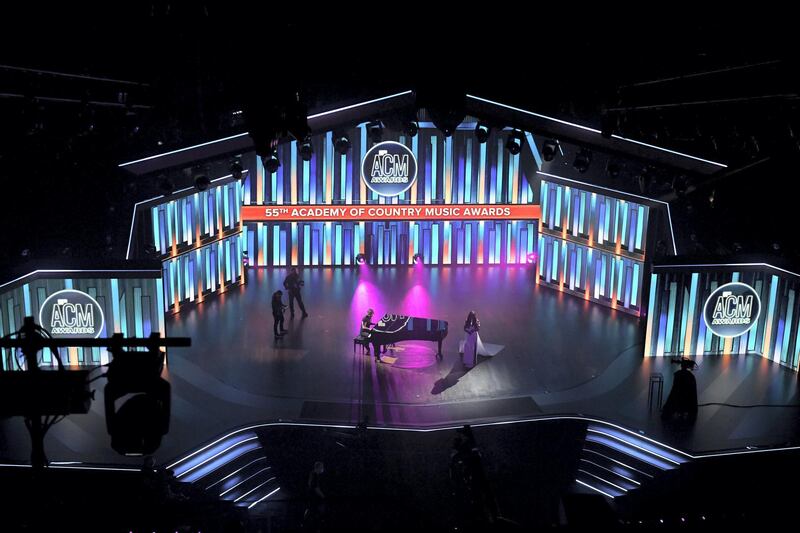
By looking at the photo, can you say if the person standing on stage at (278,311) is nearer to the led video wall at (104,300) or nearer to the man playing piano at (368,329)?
the man playing piano at (368,329)

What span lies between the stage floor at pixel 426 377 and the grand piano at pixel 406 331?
0.47m

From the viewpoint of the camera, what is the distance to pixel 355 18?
1449 cm

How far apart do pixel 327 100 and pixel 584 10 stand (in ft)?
21.3

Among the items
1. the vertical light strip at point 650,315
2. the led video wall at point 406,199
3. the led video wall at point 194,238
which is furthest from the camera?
the led video wall at point 406,199

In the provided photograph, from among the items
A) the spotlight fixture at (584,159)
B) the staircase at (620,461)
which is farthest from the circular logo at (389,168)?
the staircase at (620,461)

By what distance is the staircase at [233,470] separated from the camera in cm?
1107

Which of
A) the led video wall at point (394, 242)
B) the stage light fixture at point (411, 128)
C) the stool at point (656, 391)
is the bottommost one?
the stool at point (656, 391)

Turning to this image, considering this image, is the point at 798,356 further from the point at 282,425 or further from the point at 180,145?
the point at 180,145

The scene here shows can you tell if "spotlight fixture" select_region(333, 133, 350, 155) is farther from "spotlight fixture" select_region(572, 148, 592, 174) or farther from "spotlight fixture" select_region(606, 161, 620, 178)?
"spotlight fixture" select_region(606, 161, 620, 178)

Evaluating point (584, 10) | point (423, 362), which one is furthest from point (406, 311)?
point (584, 10)

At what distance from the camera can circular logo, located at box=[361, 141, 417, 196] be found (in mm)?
21078

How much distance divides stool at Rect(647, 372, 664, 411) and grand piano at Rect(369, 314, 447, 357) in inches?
154

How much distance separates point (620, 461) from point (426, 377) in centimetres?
383

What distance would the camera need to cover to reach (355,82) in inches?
686
